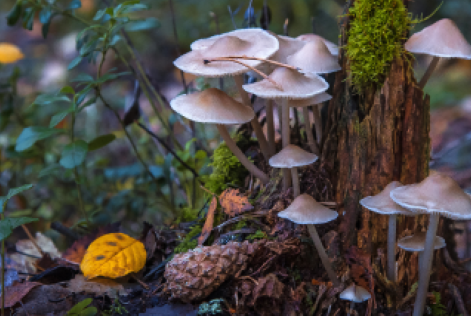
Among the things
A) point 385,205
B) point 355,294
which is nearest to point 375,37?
point 385,205

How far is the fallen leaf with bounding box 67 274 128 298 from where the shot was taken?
2008 millimetres

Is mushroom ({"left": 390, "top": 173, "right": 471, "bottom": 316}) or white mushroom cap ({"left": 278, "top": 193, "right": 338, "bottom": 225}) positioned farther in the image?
white mushroom cap ({"left": 278, "top": 193, "right": 338, "bottom": 225})

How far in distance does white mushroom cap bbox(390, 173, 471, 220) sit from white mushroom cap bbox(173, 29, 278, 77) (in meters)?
1.02

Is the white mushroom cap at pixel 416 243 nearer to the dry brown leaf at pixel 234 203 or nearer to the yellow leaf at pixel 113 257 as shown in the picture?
the dry brown leaf at pixel 234 203

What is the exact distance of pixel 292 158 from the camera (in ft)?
6.44

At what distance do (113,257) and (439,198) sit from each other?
5.68 feet

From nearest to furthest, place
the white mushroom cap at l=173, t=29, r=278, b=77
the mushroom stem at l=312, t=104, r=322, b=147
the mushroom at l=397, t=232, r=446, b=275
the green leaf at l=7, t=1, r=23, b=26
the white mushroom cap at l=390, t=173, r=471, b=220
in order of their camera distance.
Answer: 1. the white mushroom cap at l=390, t=173, r=471, b=220
2. the mushroom at l=397, t=232, r=446, b=275
3. the white mushroom cap at l=173, t=29, r=278, b=77
4. the mushroom stem at l=312, t=104, r=322, b=147
5. the green leaf at l=7, t=1, r=23, b=26

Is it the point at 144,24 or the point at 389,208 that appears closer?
the point at 389,208

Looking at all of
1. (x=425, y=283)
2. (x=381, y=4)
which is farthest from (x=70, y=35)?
(x=425, y=283)

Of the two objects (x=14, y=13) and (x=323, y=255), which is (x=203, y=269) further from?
(x=14, y=13)

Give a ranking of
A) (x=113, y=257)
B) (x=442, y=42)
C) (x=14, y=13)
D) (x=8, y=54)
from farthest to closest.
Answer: (x=8, y=54) → (x=14, y=13) → (x=113, y=257) → (x=442, y=42)

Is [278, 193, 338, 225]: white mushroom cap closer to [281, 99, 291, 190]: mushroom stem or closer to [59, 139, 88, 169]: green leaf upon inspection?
[281, 99, 291, 190]: mushroom stem

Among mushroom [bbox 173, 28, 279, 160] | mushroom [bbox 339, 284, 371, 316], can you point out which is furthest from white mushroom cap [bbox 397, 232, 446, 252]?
mushroom [bbox 173, 28, 279, 160]

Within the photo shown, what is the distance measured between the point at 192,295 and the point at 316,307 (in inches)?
26.1
